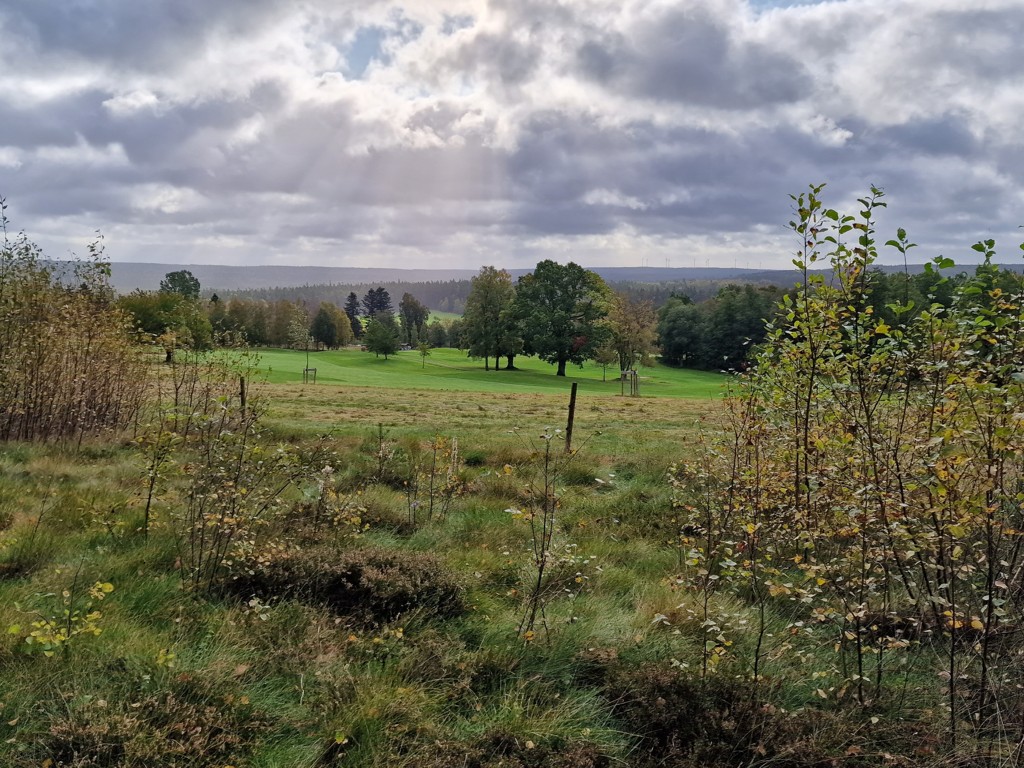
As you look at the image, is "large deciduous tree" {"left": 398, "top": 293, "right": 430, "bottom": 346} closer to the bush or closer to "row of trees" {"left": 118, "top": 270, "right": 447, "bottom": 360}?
"row of trees" {"left": 118, "top": 270, "right": 447, "bottom": 360}

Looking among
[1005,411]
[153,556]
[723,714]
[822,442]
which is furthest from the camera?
[153,556]

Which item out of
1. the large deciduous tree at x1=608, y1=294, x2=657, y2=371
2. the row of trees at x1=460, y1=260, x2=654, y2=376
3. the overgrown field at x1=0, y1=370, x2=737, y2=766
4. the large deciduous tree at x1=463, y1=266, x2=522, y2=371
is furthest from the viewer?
the large deciduous tree at x1=463, y1=266, x2=522, y2=371

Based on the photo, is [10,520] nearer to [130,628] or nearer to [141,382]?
[130,628]

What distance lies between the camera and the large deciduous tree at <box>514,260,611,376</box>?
54562 mm

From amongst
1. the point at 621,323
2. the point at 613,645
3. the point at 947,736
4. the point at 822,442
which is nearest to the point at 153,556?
the point at 613,645

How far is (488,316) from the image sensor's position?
5984 cm

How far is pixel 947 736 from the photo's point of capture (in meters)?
3.55

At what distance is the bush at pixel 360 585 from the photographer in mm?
5008

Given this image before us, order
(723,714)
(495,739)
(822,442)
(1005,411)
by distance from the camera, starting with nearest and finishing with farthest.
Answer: (1005,411) < (495,739) < (723,714) < (822,442)

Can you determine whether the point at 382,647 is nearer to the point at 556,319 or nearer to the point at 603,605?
the point at 603,605

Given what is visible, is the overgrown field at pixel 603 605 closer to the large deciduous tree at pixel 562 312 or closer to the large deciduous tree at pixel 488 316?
the large deciduous tree at pixel 562 312

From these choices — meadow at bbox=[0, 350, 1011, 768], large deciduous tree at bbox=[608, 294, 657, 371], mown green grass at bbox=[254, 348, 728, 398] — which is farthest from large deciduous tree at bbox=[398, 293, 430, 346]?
meadow at bbox=[0, 350, 1011, 768]

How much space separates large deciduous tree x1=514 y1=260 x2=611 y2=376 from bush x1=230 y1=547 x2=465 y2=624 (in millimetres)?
49292

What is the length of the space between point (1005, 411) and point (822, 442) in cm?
107
